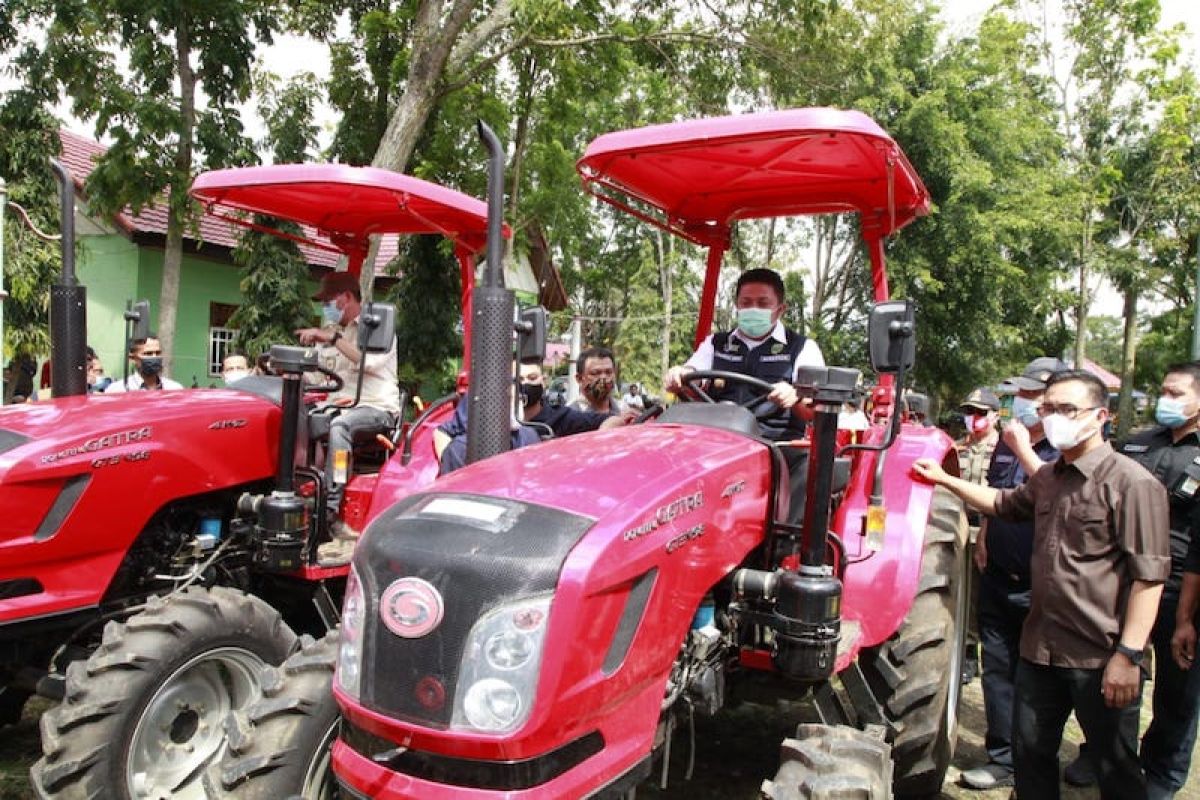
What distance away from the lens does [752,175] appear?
412 cm

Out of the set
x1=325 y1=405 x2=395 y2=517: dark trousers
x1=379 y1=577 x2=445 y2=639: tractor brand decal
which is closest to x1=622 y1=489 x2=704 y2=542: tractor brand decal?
x1=379 y1=577 x2=445 y2=639: tractor brand decal

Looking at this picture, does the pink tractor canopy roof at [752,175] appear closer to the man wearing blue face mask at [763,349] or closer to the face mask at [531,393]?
the man wearing blue face mask at [763,349]

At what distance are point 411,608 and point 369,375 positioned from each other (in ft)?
10.8

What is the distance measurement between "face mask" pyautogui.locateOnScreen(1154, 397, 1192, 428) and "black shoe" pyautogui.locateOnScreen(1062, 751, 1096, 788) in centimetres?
158

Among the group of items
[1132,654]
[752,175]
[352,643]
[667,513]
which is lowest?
[1132,654]

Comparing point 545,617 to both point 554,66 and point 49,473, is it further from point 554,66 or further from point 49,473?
point 554,66

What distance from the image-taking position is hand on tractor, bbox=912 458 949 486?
3.73 metres

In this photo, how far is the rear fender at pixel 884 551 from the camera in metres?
3.24

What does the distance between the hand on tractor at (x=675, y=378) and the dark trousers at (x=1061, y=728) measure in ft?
5.19

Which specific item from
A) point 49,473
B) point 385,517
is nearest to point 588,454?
point 385,517

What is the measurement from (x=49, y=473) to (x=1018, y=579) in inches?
165

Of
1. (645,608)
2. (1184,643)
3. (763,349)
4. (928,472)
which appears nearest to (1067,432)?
(928,472)

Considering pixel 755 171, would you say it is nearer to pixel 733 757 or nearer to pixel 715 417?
pixel 715 417

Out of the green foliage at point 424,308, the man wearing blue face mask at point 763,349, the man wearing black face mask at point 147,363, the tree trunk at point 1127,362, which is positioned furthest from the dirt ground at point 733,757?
the tree trunk at point 1127,362
